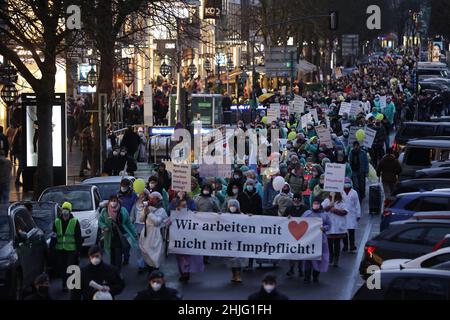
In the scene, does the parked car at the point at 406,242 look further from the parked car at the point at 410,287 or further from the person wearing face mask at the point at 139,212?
the parked car at the point at 410,287

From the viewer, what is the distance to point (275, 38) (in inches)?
3071

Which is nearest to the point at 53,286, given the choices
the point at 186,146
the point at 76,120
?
→ the point at 186,146

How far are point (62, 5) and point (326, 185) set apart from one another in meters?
10.5

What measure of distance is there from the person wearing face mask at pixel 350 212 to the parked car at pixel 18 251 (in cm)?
556

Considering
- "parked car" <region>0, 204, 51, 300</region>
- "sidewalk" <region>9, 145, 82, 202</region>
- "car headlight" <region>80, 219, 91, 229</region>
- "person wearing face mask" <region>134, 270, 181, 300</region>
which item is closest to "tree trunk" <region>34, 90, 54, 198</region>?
"sidewalk" <region>9, 145, 82, 202</region>

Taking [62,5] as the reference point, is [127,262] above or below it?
below

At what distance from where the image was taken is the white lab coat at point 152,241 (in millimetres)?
20969

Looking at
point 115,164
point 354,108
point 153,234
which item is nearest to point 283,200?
point 153,234

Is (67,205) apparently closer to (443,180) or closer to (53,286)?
(53,286)

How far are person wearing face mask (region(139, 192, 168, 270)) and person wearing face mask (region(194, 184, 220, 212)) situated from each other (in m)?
1.63

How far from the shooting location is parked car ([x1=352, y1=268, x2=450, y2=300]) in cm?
1380

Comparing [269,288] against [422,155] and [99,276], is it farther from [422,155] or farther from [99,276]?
[422,155]
